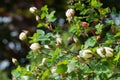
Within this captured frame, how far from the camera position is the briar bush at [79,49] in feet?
2.85

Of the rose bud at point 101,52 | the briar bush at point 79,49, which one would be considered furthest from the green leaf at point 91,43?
the rose bud at point 101,52

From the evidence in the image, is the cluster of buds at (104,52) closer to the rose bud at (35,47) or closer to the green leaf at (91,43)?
the green leaf at (91,43)

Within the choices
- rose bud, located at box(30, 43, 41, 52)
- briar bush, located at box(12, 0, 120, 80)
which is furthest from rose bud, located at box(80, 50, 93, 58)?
rose bud, located at box(30, 43, 41, 52)

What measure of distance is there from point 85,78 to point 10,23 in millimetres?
2263

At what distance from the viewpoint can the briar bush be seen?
2.85ft

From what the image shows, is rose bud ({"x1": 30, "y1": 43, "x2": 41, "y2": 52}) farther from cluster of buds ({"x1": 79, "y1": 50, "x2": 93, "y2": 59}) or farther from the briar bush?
cluster of buds ({"x1": 79, "y1": 50, "x2": 93, "y2": 59})

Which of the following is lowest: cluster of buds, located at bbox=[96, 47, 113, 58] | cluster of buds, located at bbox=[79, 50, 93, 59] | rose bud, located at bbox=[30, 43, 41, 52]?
cluster of buds, located at bbox=[96, 47, 113, 58]

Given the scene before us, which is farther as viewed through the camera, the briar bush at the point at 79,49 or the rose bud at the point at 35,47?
the rose bud at the point at 35,47

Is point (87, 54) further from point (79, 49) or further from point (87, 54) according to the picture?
point (79, 49)

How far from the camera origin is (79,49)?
3.38 ft

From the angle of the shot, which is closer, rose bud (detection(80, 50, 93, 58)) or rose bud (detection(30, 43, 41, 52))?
rose bud (detection(80, 50, 93, 58))

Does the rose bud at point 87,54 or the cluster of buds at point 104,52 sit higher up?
the rose bud at point 87,54

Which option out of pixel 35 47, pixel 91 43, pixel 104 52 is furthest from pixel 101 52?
pixel 35 47

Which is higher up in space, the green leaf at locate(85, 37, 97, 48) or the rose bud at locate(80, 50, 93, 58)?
the green leaf at locate(85, 37, 97, 48)
